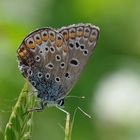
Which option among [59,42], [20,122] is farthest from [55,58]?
[20,122]

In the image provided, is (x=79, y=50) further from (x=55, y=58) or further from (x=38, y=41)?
(x=38, y=41)

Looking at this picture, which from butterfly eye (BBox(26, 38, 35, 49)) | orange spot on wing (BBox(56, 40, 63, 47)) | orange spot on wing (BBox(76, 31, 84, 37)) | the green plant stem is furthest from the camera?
orange spot on wing (BBox(76, 31, 84, 37))

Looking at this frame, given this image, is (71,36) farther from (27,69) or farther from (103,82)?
(103,82)

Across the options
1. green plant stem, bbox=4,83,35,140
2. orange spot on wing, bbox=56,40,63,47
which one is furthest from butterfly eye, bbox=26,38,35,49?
green plant stem, bbox=4,83,35,140

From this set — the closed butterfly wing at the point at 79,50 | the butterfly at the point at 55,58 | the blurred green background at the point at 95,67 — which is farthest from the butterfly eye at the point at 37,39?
the blurred green background at the point at 95,67

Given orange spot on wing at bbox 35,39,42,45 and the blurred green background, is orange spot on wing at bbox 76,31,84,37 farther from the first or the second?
the blurred green background

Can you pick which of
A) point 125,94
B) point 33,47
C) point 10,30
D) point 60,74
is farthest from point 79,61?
point 125,94

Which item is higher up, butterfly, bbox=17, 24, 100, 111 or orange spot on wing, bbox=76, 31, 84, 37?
orange spot on wing, bbox=76, 31, 84, 37
